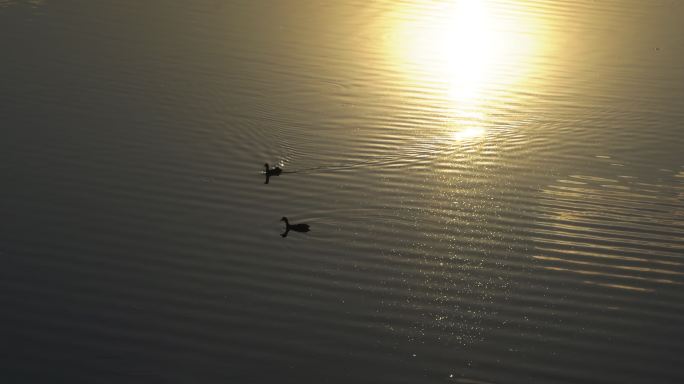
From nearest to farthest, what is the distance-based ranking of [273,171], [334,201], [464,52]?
[334,201], [273,171], [464,52]

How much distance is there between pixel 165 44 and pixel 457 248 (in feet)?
23.5

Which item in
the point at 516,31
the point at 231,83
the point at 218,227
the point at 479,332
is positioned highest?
the point at 516,31

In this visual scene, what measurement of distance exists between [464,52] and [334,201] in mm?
5931

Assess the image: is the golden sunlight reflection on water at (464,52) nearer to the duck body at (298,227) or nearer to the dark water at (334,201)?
the dark water at (334,201)

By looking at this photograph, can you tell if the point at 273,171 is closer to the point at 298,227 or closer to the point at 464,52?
the point at 298,227

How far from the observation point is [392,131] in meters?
11.2

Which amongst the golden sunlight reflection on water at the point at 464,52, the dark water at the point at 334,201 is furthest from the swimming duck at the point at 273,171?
the golden sunlight reflection on water at the point at 464,52

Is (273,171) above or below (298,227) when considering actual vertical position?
above

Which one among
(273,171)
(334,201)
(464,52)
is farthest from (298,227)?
(464,52)

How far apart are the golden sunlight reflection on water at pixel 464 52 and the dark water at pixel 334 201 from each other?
0.06 metres

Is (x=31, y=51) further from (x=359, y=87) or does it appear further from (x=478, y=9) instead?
(x=478, y=9)

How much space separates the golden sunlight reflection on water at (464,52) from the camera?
39.9ft

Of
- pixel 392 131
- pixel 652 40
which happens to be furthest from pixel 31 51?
pixel 652 40

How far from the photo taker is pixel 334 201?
939cm
